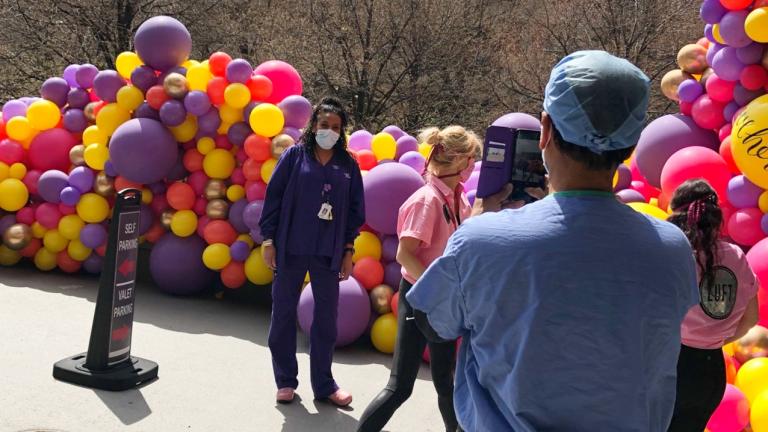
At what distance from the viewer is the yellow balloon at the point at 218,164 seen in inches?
267

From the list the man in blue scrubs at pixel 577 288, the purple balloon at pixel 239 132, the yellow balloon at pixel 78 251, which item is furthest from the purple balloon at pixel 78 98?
the man in blue scrubs at pixel 577 288

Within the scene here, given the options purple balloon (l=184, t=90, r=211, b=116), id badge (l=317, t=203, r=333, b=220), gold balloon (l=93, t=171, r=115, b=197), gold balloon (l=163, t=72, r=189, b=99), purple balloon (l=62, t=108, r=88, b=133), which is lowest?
gold balloon (l=93, t=171, r=115, b=197)

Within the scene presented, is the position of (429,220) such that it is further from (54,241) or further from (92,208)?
(54,241)

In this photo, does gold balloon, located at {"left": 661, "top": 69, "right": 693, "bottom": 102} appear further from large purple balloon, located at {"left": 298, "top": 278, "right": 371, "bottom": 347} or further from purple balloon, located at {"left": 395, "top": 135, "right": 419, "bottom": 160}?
large purple balloon, located at {"left": 298, "top": 278, "right": 371, "bottom": 347}

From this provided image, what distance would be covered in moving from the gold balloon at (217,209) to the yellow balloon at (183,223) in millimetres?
209

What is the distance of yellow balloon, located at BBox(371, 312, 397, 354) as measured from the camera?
18.7 ft

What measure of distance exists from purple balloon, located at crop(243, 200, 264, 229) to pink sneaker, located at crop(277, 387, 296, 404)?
2154mm

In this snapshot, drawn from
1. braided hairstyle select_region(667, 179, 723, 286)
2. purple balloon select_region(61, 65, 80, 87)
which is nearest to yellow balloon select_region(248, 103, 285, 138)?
purple balloon select_region(61, 65, 80, 87)

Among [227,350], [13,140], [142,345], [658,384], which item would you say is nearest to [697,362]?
[658,384]

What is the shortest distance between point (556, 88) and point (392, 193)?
14.1 ft

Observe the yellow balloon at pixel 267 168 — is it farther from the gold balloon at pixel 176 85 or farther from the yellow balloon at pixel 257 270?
the gold balloon at pixel 176 85

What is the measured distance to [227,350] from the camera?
5.63m

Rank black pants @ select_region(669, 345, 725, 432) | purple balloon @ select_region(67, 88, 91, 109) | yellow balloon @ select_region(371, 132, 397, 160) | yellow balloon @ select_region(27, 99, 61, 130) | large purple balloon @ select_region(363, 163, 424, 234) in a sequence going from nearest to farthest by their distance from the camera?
black pants @ select_region(669, 345, 725, 432) → large purple balloon @ select_region(363, 163, 424, 234) → yellow balloon @ select_region(371, 132, 397, 160) → yellow balloon @ select_region(27, 99, 61, 130) → purple balloon @ select_region(67, 88, 91, 109)

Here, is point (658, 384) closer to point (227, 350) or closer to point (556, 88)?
point (556, 88)
